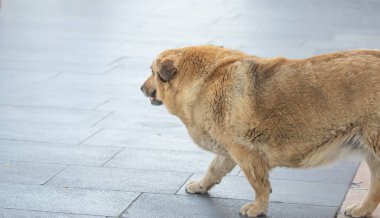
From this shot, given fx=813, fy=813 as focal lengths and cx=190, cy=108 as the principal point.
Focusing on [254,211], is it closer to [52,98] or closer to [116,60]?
[52,98]

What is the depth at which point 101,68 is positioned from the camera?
1156 cm

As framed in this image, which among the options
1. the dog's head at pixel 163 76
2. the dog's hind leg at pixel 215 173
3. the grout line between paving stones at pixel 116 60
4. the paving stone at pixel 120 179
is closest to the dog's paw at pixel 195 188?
the dog's hind leg at pixel 215 173

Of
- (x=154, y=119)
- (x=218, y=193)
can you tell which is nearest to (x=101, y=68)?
(x=154, y=119)

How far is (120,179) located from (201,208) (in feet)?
3.27

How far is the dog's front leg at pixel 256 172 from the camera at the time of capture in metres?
6.20

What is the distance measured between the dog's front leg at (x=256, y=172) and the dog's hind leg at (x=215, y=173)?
572 mm

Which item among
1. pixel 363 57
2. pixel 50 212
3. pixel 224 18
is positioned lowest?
pixel 224 18

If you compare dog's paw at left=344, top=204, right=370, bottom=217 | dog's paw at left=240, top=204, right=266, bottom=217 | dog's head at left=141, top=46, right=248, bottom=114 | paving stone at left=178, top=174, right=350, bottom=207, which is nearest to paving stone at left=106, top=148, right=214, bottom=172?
paving stone at left=178, top=174, right=350, bottom=207

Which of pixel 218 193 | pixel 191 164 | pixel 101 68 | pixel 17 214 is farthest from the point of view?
pixel 101 68

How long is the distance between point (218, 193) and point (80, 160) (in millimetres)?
1553

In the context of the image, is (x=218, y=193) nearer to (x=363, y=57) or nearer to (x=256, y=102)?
(x=256, y=102)

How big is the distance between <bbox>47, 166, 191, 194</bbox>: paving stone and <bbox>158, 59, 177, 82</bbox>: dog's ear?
1066 millimetres

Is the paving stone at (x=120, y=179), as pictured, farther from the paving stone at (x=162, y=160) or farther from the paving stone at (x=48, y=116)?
the paving stone at (x=48, y=116)

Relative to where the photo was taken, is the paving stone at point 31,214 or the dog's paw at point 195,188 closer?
the paving stone at point 31,214
